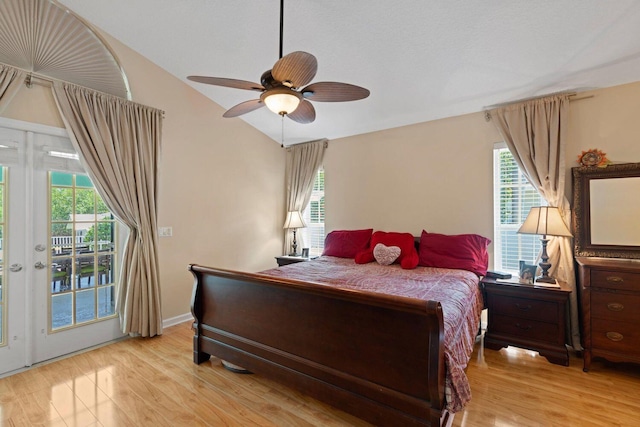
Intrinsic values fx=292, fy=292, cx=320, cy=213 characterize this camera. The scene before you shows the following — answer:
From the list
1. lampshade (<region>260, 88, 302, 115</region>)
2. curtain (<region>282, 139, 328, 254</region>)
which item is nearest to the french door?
lampshade (<region>260, 88, 302, 115</region>)

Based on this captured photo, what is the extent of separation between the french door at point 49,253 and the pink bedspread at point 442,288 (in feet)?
6.16

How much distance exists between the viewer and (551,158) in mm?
2885

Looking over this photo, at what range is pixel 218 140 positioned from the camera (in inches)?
159

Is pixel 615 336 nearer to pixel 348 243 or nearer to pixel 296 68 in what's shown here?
pixel 348 243

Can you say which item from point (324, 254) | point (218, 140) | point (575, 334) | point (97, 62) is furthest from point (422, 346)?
point (97, 62)

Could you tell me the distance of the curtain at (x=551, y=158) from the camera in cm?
283

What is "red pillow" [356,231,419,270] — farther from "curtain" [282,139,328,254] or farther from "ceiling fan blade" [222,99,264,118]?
"ceiling fan blade" [222,99,264,118]

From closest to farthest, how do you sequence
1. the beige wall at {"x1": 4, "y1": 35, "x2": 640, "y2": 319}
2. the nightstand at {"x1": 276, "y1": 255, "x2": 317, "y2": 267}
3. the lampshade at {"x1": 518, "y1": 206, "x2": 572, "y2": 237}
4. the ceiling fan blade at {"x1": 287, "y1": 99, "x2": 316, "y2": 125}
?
the ceiling fan blade at {"x1": 287, "y1": 99, "x2": 316, "y2": 125} < the lampshade at {"x1": 518, "y1": 206, "x2": 572, "y2": 237} < the beige wall at {"x1": 4, "y1": 35, "x2": 640, "y2": 319} < the nightstand at {"x1": 276, "y1": 255, "x2": 317, "y2": 267}

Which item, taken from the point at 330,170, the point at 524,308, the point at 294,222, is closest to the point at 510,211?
the point at 524,308

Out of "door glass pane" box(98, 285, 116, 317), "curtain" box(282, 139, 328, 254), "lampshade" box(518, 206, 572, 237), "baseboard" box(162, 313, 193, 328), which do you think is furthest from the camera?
"curtain" box(282, 139, 328, 254)

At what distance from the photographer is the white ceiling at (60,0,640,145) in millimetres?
2160

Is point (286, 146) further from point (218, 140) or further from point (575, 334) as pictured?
point (575, 334)

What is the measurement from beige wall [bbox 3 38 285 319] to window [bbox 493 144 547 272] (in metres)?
3.24

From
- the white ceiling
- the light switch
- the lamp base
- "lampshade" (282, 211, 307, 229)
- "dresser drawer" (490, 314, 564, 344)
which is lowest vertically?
"dresser drawer" (490, 314, 564, 344)
